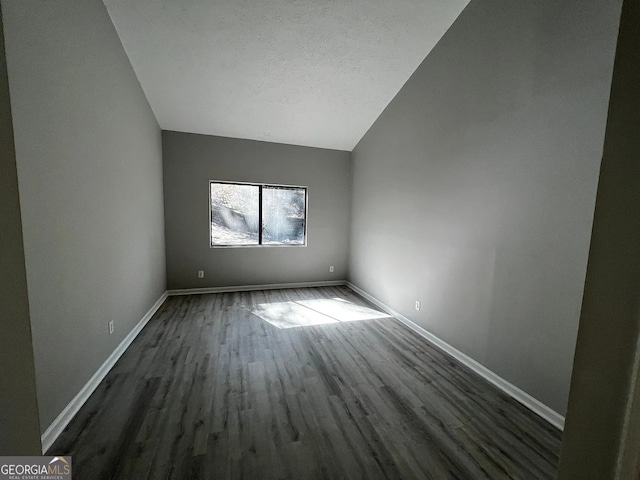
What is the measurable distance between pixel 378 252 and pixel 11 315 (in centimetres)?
374

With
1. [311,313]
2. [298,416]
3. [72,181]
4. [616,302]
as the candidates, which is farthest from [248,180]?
[616,302]

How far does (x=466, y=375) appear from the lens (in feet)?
7.40

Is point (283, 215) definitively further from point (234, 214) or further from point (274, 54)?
point (274, 54)

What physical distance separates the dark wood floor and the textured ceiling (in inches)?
117

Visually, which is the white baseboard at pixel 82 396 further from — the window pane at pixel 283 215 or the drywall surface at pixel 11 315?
the window pane at pixel 283 215

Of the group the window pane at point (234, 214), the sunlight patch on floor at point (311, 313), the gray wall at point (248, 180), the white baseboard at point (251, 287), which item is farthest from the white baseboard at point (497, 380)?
the window pane at point (234, 214)

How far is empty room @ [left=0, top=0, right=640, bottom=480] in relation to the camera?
57 cm

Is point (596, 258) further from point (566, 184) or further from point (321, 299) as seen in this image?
point (321, 299)

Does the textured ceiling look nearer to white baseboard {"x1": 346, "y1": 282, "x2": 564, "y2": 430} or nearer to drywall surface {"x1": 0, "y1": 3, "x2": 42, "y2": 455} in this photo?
drywall surface {"x1": 0, "y1": 3, "x2": 42, "y2": 455}

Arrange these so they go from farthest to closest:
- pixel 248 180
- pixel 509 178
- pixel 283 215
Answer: pixel 283 215 → pixel 248 180 → pixel 509 178

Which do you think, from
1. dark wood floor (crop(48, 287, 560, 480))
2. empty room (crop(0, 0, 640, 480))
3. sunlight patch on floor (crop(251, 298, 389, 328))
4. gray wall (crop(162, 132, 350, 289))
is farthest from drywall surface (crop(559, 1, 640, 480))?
gray wall (crop(162, 132, 350, 289))

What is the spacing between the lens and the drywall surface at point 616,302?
0.49 meters

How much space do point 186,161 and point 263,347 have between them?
319 centimetres

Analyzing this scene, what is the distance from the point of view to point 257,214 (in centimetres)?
468
